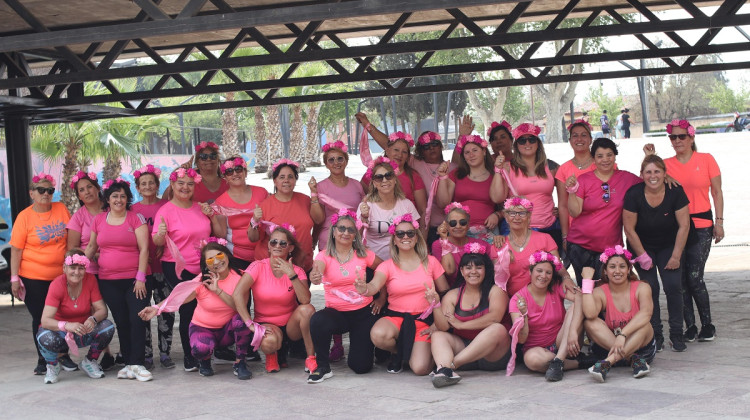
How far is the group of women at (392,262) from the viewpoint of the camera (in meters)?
6.61

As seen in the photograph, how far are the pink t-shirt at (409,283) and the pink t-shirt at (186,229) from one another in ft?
4.91

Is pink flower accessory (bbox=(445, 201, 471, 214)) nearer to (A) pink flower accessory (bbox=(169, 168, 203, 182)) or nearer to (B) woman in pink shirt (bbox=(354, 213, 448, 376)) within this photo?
(B) woman in pink shirt (bbox=(354, 213, 448, 376))

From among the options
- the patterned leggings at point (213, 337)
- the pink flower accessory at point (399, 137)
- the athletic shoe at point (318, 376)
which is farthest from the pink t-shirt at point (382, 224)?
the patterned leggings at point (213, 337)

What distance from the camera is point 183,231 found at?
284 inches

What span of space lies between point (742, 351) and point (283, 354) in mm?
3607

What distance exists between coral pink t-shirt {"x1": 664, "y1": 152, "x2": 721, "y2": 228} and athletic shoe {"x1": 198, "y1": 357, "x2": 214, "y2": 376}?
4025 mm

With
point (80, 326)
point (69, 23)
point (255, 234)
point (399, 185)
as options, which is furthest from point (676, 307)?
point (69, 23)

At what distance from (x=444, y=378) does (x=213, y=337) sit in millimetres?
1953

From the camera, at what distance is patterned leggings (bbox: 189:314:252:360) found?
7.00 m

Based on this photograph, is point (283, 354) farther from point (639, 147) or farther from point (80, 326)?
point (639, 147)

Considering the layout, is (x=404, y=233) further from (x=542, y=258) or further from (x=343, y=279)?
(x=542, y=258)

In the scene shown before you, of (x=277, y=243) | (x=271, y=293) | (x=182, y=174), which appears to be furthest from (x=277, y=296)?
(x=182, y=174)

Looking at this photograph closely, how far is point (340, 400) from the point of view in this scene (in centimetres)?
603

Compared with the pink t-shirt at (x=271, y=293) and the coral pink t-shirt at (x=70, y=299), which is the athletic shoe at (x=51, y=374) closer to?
the coral pink t-shirt at (x=70, y=299)
